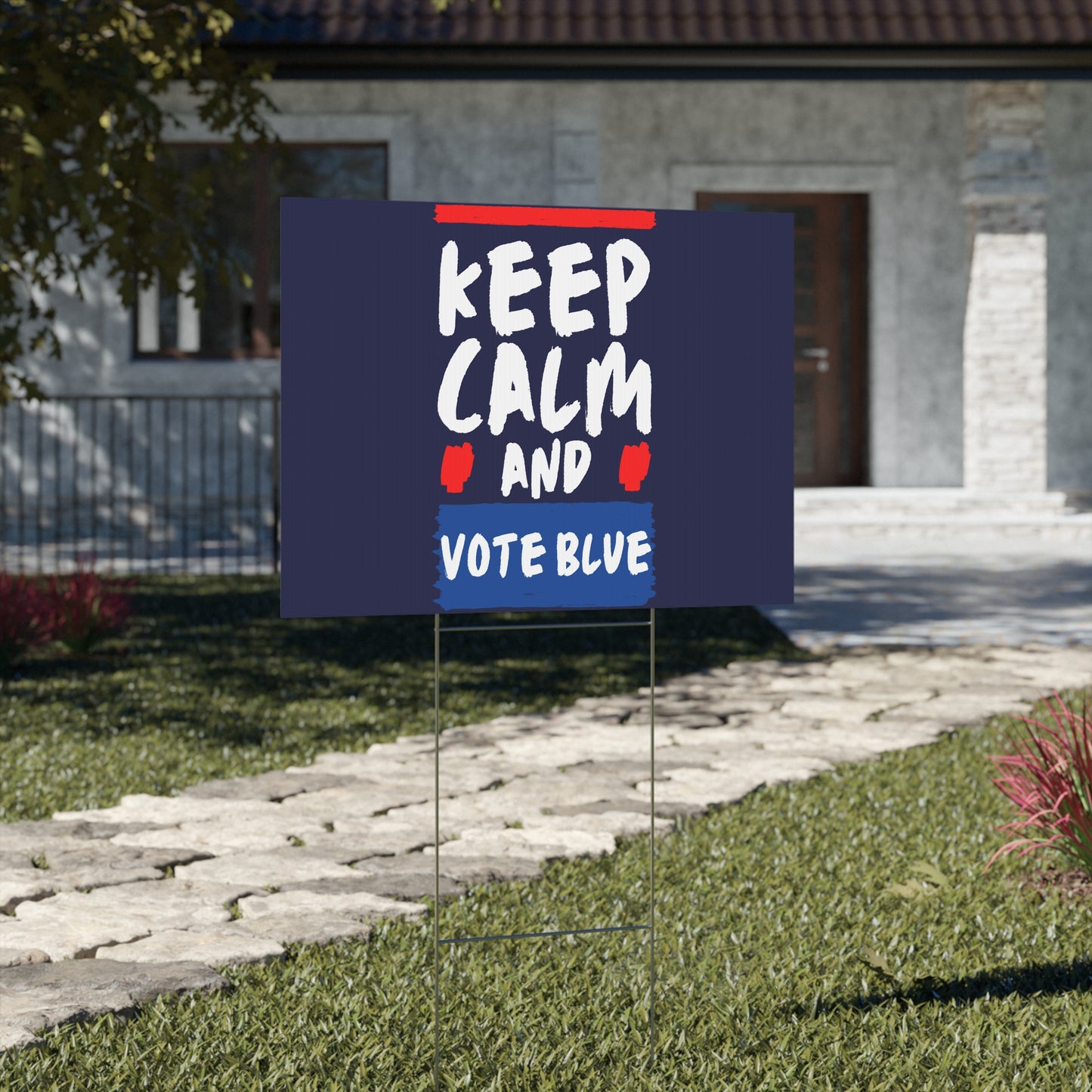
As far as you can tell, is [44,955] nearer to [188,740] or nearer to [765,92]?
[188,740]

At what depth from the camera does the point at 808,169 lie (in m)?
16.3

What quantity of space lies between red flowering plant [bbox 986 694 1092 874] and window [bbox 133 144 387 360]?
39.1ft

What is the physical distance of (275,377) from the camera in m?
15.5

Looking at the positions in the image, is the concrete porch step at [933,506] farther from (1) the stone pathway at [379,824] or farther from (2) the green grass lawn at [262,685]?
(1) the stone pathway at [379,824]

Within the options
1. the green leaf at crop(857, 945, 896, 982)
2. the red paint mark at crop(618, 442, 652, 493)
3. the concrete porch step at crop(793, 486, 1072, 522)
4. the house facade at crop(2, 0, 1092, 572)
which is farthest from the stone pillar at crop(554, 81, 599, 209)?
the red paint mark at crop(618, 442, 652, 493)

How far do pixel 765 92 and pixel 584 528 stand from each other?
13961 millimetres

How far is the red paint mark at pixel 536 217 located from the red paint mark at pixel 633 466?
0.46 m

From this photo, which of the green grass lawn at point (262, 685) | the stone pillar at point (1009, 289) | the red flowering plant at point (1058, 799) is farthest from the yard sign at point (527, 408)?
the stone pillar at point (1009, 289)

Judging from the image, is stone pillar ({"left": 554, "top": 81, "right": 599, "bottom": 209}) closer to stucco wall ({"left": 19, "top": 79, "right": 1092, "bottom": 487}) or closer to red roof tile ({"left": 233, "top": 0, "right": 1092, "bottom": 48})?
stucco wall ({"left": 19, "top": 79, "right": 1092, "bottom": 487})

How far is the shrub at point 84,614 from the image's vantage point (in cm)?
873

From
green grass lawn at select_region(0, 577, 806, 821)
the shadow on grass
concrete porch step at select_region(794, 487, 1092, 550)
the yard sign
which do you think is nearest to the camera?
the yard sign

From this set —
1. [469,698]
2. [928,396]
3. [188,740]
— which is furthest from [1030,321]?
[188,740]

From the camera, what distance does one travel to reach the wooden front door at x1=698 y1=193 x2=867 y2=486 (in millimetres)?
16781

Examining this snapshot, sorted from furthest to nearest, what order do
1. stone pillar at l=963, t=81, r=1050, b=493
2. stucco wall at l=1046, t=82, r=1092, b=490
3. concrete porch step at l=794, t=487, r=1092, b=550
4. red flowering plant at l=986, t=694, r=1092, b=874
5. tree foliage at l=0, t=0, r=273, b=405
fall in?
stucco wall at l=1046, t=82, r=1092, b=490 < stone pillar at l=963, t=81, r=1050, b=493 < concrete porch step at l=794, t=487, r=1092, b=550 < tree foliage at l=0, t=0, r=273, b=405 < red flowering plant at l=986, t=694, r=1092, b=874
